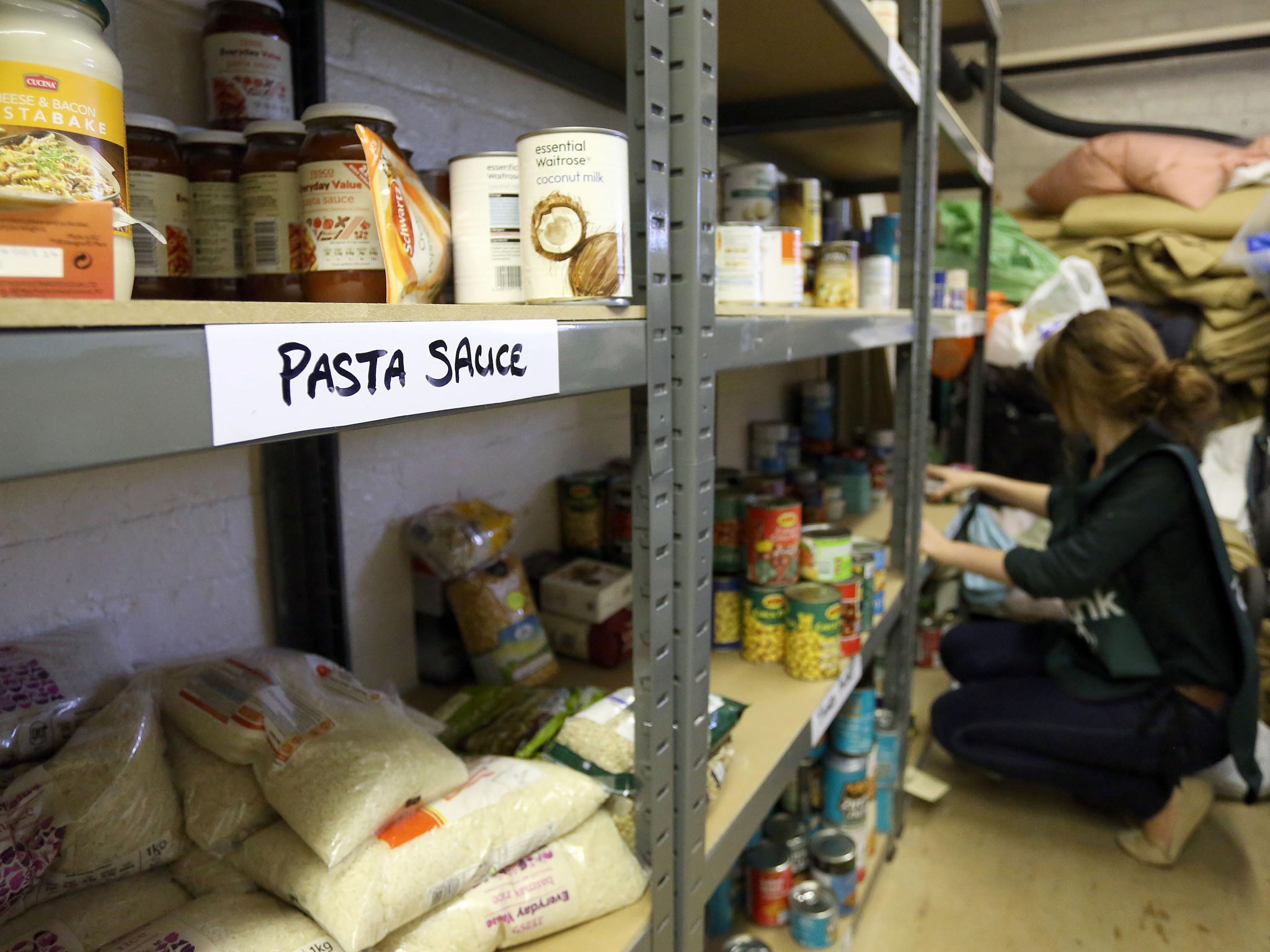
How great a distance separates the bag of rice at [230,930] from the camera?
63 cm

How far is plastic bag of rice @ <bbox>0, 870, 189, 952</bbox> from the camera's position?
616mm

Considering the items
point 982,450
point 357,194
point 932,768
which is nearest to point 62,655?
point 357,194

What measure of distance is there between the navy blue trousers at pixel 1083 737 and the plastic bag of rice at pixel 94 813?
6.32 feet

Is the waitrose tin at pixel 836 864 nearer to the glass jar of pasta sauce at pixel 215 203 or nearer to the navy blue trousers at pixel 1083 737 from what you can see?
the navy blue trousers at pixel 1083 737

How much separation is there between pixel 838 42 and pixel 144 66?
0.99m

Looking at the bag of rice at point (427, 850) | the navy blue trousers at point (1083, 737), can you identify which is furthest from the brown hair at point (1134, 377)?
the bag of rice at point (427, 850)

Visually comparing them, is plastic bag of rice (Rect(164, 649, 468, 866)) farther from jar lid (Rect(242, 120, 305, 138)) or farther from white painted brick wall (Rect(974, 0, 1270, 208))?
white painted brick wall (Rect(974, 0, 1270, 208))

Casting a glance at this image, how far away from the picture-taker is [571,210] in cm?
66

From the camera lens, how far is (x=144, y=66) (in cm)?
87

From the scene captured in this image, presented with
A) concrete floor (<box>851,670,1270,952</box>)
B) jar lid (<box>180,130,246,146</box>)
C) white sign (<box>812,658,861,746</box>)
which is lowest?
concrete floor (<box>851,670,1270,952</box>)

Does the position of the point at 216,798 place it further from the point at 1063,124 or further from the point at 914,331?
the point at 1063,124

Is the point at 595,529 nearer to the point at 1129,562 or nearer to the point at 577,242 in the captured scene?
the point at 577,242

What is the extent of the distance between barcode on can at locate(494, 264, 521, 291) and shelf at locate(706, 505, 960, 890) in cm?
64

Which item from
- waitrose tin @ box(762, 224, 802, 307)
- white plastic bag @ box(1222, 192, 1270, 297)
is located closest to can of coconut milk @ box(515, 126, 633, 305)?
waitrose tin @ box(762, 224, 802, 307)
